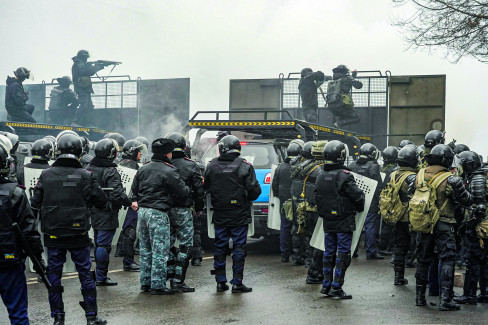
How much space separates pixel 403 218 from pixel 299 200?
2.11 m

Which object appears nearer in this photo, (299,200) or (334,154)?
(334,154)

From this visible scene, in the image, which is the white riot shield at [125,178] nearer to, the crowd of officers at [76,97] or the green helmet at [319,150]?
the green helmet at [319,150]

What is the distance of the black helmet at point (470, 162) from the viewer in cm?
873

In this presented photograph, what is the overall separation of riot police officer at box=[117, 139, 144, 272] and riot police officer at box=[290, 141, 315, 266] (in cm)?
A: 243

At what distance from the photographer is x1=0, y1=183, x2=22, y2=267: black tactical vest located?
247 inches

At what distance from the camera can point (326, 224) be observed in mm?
9391

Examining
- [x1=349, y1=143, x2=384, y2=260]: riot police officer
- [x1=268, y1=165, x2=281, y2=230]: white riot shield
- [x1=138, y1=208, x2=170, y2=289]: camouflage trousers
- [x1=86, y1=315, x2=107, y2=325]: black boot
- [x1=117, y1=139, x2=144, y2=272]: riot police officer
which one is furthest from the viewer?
[x1=349, y1=143, x2=384, y2=260]: riot police officer

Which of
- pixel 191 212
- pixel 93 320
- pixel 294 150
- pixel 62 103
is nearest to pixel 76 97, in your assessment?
pixel 62 103

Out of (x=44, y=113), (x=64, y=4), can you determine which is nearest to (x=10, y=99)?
(x=44, y=113)

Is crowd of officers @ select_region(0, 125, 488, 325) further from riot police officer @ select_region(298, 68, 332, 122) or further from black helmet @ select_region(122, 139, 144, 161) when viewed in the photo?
riot police officer @ select_region(298, 68, 332, 122)

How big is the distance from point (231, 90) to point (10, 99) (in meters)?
5.68

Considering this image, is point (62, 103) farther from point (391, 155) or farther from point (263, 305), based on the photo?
point (263, 305)

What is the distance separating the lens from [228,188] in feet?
32.0

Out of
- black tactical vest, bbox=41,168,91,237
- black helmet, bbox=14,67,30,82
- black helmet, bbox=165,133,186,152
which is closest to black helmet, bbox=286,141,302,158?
black helmet, bbox=165,133,186,152
